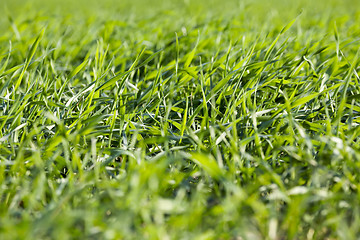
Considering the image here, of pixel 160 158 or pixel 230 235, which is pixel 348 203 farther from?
pixel 160 158

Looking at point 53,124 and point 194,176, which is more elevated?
point 53,124

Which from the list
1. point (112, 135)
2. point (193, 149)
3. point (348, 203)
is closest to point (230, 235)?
point (348, 203)

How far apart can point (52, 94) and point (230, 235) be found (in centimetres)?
114

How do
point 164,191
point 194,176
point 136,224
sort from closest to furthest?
point 136,224 < point 164,191 < point 194,176

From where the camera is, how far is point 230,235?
3.52ft

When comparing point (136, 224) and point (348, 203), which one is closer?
point (136, 224)

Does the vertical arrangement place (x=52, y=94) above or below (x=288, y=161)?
above

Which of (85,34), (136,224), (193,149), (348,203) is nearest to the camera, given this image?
(136,224)

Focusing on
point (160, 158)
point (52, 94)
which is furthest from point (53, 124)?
point (160, 158)

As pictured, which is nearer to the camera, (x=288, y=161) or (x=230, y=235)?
(x=230, y=235)

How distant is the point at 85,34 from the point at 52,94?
52.5 inches

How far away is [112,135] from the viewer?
1.58 metres

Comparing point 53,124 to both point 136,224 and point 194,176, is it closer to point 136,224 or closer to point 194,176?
point 194,176

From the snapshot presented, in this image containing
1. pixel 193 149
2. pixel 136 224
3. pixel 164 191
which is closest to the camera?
pixel 136 224
